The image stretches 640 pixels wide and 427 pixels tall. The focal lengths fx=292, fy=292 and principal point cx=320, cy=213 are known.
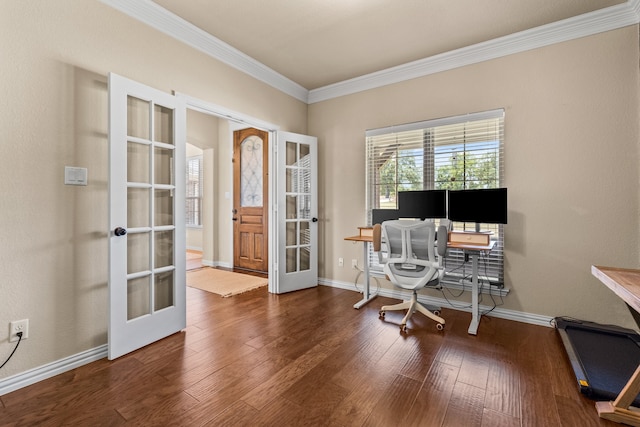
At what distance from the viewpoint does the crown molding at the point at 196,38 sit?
2393mm

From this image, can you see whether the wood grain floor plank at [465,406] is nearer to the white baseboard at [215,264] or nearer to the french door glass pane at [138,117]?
the french door glass pane at [138,117]

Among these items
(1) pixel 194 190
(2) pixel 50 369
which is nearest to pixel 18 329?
(2) pixel 50 369

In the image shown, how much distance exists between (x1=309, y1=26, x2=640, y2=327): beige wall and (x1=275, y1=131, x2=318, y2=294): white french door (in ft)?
5.96

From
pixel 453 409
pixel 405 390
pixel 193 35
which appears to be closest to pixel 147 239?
pixel 193 35

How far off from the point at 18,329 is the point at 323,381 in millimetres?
1972

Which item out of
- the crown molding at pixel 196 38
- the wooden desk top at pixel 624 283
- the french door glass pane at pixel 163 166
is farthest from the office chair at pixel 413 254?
the crown molding at pixel 196 38

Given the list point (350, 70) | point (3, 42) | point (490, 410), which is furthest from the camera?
point (350, 70)

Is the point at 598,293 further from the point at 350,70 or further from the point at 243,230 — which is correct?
the point at 243,230

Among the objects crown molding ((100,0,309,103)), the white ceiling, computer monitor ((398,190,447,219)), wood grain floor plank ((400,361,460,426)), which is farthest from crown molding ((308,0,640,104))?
wood grain floor plank ((400,361,460,426))

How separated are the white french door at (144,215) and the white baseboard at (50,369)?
0.58 ft

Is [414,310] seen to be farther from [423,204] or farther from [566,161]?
[566,161]

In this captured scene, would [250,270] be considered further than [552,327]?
Yes

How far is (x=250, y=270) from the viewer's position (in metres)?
5.15

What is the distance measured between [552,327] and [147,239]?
377cm
